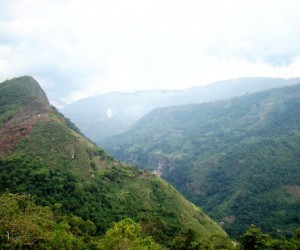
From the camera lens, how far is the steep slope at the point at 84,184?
77.9 m

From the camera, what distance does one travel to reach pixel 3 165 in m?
84.8

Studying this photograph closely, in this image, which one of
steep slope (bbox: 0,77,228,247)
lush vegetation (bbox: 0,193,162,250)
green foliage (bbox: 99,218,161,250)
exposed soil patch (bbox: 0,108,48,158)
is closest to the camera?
lush vegetation (bbox: 0,193,162,250)

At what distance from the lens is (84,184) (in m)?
86.5

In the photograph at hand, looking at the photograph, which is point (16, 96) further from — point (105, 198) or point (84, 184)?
point (105, 198)

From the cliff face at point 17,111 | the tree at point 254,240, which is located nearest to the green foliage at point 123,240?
the tree at point 254,240

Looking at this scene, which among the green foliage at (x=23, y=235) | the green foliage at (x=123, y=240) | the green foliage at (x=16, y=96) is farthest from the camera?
the green foliage at (x=16, y=96)

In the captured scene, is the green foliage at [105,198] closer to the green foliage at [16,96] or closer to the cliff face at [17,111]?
the cliff face at [17,111]

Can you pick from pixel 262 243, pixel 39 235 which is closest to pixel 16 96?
pixel 39 235

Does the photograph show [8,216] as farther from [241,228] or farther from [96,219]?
[241,228]

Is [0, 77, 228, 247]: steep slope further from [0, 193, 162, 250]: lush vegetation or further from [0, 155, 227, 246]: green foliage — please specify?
[0, 193, 162, 250]: lush vegetation

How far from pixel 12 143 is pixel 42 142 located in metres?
7.53

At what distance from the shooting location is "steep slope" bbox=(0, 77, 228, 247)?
7794cm

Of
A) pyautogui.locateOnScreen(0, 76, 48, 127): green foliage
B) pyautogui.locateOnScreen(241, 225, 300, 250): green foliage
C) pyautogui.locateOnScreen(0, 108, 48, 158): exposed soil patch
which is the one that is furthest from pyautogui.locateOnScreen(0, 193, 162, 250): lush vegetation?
pyautogui.locateOnScreen(0, 76, 48, 127): green foliage

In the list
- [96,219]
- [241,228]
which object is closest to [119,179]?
[96,219]
